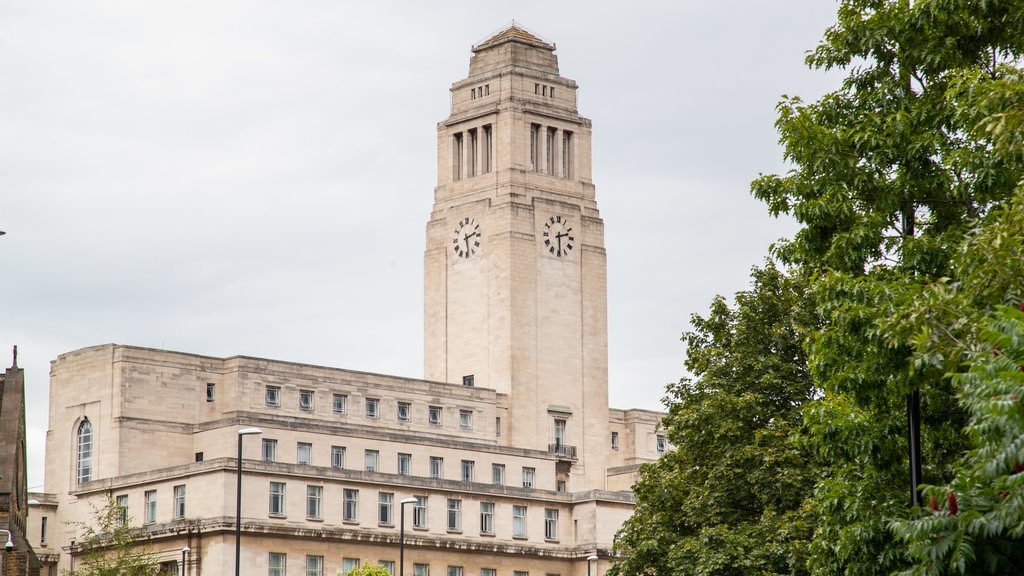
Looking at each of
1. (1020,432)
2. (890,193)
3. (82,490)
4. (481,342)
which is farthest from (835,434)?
(481,342)

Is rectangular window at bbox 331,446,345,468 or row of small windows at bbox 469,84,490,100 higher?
row of small windows at bbox 469,84,490,100

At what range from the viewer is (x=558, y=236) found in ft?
475

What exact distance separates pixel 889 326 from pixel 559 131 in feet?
398

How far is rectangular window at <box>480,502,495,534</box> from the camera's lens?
12162 centimetres

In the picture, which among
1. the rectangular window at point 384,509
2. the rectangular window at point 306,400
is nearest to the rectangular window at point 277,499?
the rectangular window at point 384,509

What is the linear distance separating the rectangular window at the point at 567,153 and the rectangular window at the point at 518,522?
34.3m

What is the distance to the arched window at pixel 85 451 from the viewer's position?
12472 cm

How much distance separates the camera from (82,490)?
392 feet

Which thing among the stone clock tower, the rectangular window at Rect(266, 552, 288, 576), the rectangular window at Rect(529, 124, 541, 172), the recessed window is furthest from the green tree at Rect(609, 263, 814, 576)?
the rectangular window at Rect(529, 124, 541, 172)

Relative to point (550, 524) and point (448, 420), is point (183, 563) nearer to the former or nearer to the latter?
point (550, 524)

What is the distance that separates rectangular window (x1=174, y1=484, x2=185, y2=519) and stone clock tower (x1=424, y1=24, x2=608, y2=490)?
30.0 metres

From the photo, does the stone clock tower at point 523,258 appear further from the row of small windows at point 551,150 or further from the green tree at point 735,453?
the green tree at point 735,453

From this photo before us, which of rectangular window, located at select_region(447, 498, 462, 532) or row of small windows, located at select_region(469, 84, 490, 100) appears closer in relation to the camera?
rectangular window, located at select_region(447, 498, 462, 532)

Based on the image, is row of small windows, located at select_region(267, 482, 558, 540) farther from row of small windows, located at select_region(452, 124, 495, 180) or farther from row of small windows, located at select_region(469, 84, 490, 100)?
row of small windows, located at select_region(469, 84, 490, 100)
